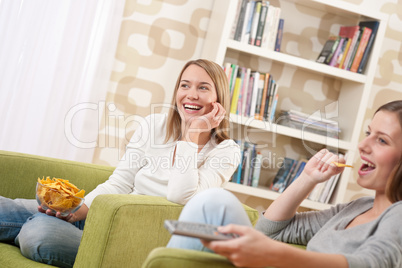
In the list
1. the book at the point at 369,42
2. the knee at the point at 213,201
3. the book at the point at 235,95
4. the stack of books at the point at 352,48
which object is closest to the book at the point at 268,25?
the book at the point at 235,95

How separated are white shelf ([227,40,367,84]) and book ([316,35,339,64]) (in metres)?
0.09

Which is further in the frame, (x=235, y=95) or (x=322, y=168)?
(x=235, y=95)

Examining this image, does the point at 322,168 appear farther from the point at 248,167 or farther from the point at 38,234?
the point at 248,167

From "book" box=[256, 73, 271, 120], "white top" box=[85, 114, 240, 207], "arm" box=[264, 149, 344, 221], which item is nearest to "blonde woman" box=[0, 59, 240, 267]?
"white top" box=[85, 114, 240, 207]

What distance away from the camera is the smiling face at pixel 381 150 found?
1399mm

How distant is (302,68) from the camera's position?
3.30 meters

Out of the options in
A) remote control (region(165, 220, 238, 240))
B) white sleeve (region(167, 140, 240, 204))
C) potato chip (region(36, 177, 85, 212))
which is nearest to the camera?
remote control (region(165, 220, 238, 240))

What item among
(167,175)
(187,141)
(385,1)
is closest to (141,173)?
(167,175)

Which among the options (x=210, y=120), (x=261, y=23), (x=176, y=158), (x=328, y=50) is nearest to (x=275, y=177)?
(x=328, y=50)

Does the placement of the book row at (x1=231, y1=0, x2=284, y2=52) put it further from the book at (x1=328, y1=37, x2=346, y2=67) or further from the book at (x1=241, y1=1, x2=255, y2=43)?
the book at (x1=328, y1=37, x2=346, y2=67)

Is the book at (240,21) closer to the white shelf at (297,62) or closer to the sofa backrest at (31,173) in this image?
the white shelf at (297,62)

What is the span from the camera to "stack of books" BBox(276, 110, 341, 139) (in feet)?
10.4

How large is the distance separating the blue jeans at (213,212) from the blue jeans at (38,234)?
53 centimetres

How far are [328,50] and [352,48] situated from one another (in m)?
0.15
